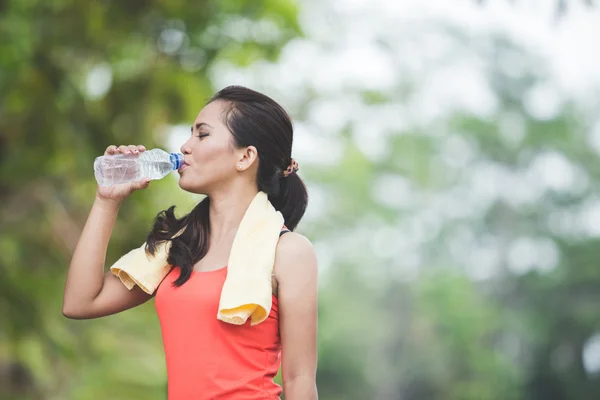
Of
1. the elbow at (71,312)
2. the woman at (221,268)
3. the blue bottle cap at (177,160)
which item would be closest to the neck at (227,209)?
the woman at (221,268)

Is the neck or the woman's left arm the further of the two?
the neck

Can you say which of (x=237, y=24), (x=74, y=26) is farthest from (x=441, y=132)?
(x=74, y=26)

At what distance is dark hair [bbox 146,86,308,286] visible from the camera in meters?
2.76

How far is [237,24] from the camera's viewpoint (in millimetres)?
9492

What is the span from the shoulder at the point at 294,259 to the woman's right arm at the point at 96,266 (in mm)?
442

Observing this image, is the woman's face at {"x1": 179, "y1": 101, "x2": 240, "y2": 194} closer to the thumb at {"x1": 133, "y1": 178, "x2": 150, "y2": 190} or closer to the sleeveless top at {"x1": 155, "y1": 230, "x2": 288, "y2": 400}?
the thumb at {"x1": 133, "y1": 178, "x2": 150, "y2": 190}

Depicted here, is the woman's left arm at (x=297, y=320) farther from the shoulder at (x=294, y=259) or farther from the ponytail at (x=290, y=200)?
the ponytail at (x=290, y=200)

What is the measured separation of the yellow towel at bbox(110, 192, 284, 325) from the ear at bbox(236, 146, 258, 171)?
0.09 m

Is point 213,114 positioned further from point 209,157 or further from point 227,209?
point 227,209

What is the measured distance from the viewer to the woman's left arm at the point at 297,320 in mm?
2564

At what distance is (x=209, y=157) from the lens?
108 inches

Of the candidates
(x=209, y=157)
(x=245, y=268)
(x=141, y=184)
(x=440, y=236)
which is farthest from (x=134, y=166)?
(x=440, y=236)

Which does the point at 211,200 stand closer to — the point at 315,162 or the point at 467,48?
the point at 315,162

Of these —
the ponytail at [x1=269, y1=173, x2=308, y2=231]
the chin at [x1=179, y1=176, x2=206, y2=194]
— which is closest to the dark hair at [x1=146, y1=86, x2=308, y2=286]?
the ponytail at [x1=269, y1=173, x2=308, y2=231]
